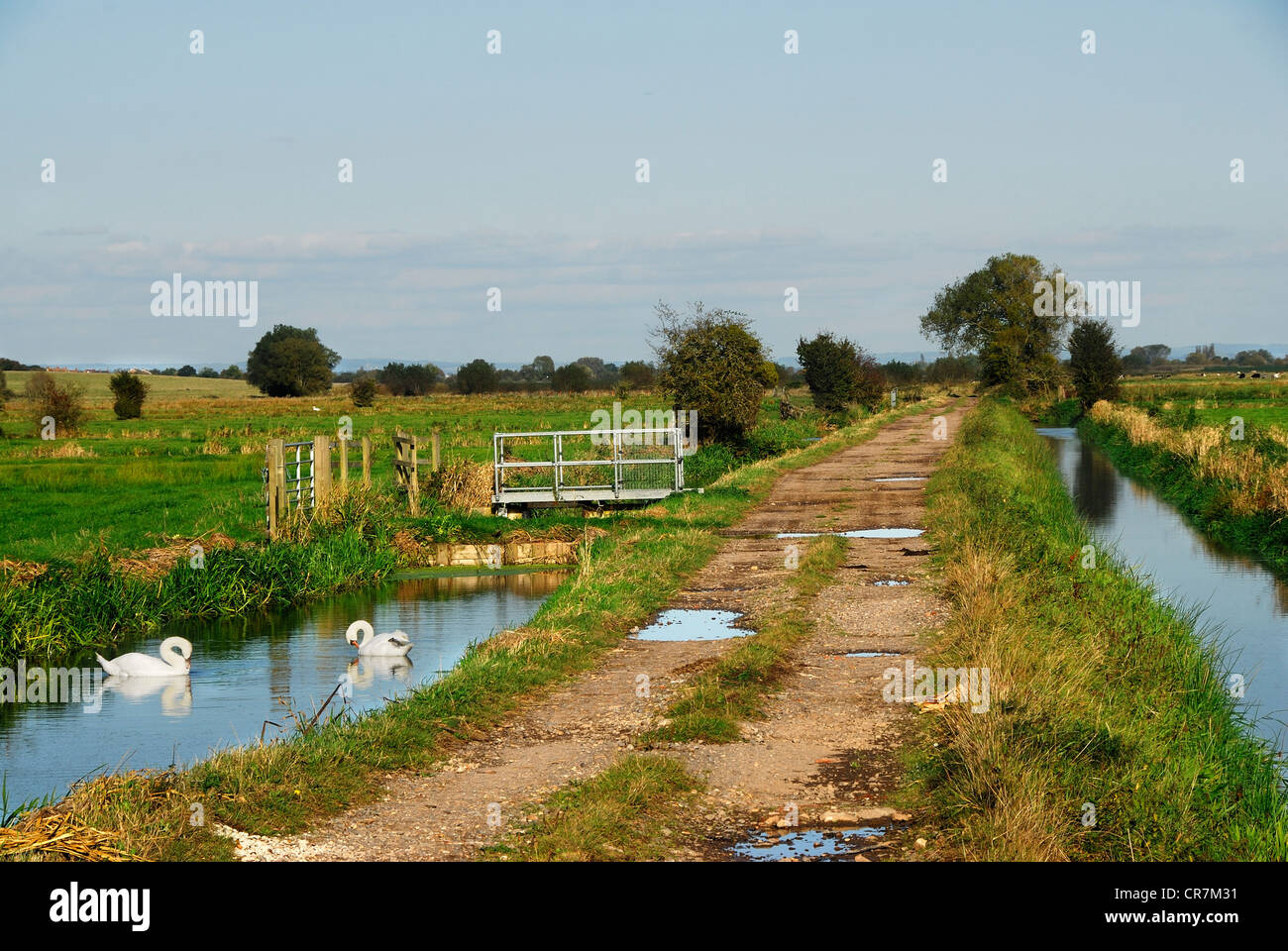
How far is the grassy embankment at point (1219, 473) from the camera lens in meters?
20.5

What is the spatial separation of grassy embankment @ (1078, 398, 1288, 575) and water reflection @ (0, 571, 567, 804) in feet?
40.6

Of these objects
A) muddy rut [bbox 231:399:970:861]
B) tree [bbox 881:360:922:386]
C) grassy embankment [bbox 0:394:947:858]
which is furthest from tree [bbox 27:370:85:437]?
tree [bbox 881:360:922:386]

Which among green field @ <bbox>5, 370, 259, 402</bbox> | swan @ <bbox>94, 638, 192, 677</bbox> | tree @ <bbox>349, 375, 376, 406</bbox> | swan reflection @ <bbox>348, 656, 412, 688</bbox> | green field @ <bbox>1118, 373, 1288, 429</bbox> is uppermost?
green field @ <bbox>5, 370, 259, 402</bbox>

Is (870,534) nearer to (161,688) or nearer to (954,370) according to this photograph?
(161,688)

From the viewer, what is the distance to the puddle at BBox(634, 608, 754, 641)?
11.7 m

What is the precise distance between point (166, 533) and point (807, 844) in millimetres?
15778

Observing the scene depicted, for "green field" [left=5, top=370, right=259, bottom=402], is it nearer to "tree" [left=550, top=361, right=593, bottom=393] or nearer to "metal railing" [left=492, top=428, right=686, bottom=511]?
"tree" [left=550, top=361, right=593, bottom=393]

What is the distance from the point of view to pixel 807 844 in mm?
6324

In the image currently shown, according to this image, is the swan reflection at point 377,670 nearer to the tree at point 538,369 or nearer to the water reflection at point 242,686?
the water reflection at point 242,686

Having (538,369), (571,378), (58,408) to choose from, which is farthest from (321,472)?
(538,369)

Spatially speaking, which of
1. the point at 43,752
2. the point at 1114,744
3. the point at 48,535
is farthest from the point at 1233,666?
the point at 48,535

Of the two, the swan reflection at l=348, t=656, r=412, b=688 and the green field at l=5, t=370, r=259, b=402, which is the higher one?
the green field at l=5, t=370, r=259, b=402

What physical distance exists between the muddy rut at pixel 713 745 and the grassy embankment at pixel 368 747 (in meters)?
0.19

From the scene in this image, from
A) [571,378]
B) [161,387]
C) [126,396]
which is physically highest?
[571,378]
